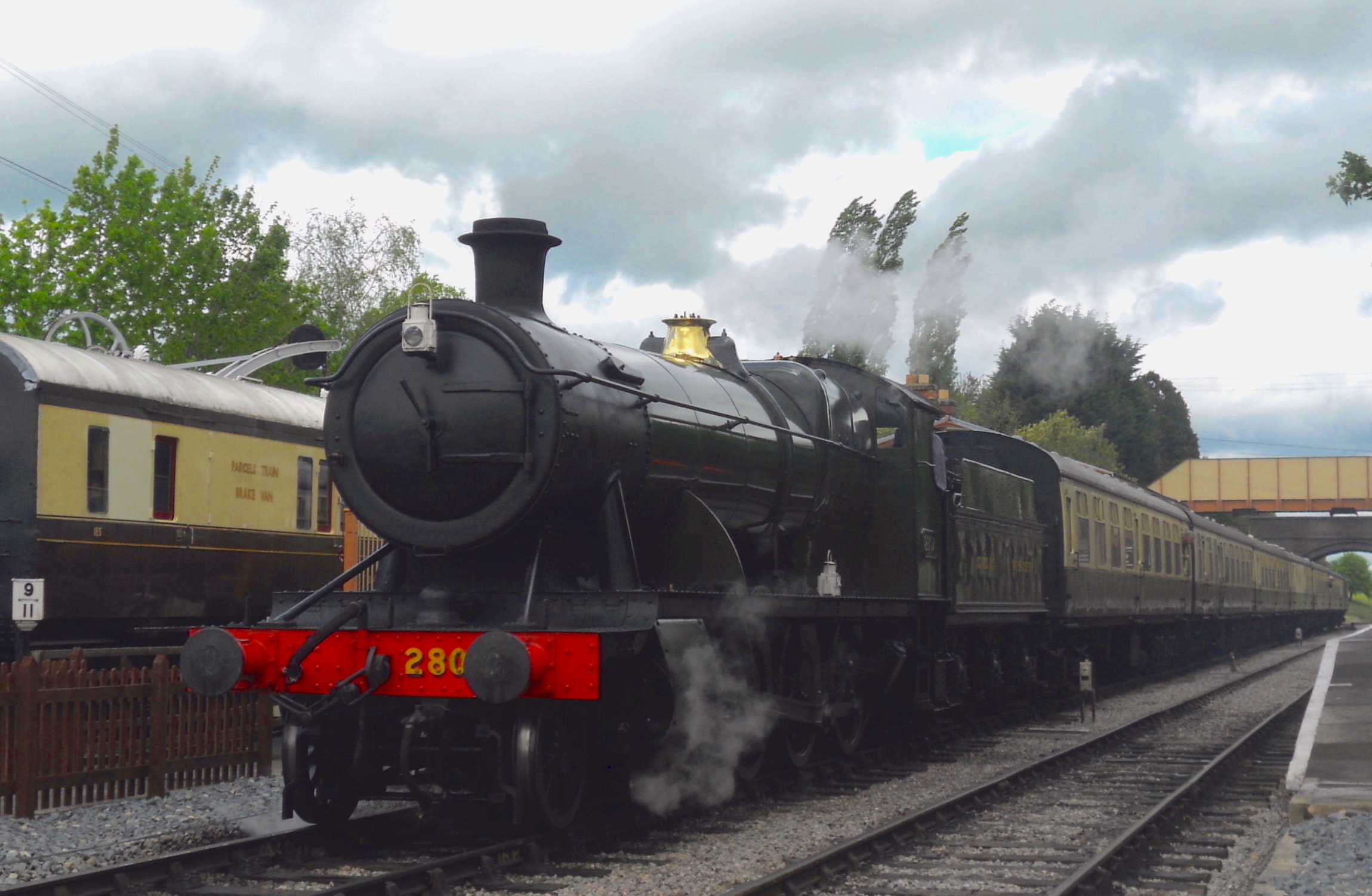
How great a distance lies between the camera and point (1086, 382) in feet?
209

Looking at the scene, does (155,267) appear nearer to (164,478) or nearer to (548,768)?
(164,478)

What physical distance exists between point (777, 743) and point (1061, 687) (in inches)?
389

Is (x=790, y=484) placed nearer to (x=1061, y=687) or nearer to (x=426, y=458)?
(x=426, y=458)

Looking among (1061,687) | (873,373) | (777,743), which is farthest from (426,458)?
(1061,687)

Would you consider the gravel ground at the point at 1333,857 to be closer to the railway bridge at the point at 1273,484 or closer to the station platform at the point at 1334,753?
the station platform at the point at 1334,753

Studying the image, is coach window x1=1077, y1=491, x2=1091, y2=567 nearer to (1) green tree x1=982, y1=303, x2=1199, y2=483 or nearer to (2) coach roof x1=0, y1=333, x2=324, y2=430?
(2) coach roof x1=0, y1=333, x2=324, y2=430

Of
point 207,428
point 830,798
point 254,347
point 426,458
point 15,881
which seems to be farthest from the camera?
point 254,347

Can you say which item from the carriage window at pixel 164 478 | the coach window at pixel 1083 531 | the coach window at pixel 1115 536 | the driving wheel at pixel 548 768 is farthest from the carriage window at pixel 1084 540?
the driving wheel at pixel 548 768

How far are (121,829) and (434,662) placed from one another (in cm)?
254

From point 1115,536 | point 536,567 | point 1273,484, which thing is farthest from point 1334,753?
point 1273,484

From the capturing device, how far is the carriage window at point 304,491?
1487 centimetres

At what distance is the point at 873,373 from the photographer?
1193cm

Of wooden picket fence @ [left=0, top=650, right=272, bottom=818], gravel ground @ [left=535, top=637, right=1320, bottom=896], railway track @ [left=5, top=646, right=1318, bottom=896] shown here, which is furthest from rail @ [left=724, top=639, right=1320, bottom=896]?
wooden picket fence @ [left=0, top=650, right=272, bottom=818]

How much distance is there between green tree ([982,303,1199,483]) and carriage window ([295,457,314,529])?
46987 millimetres
